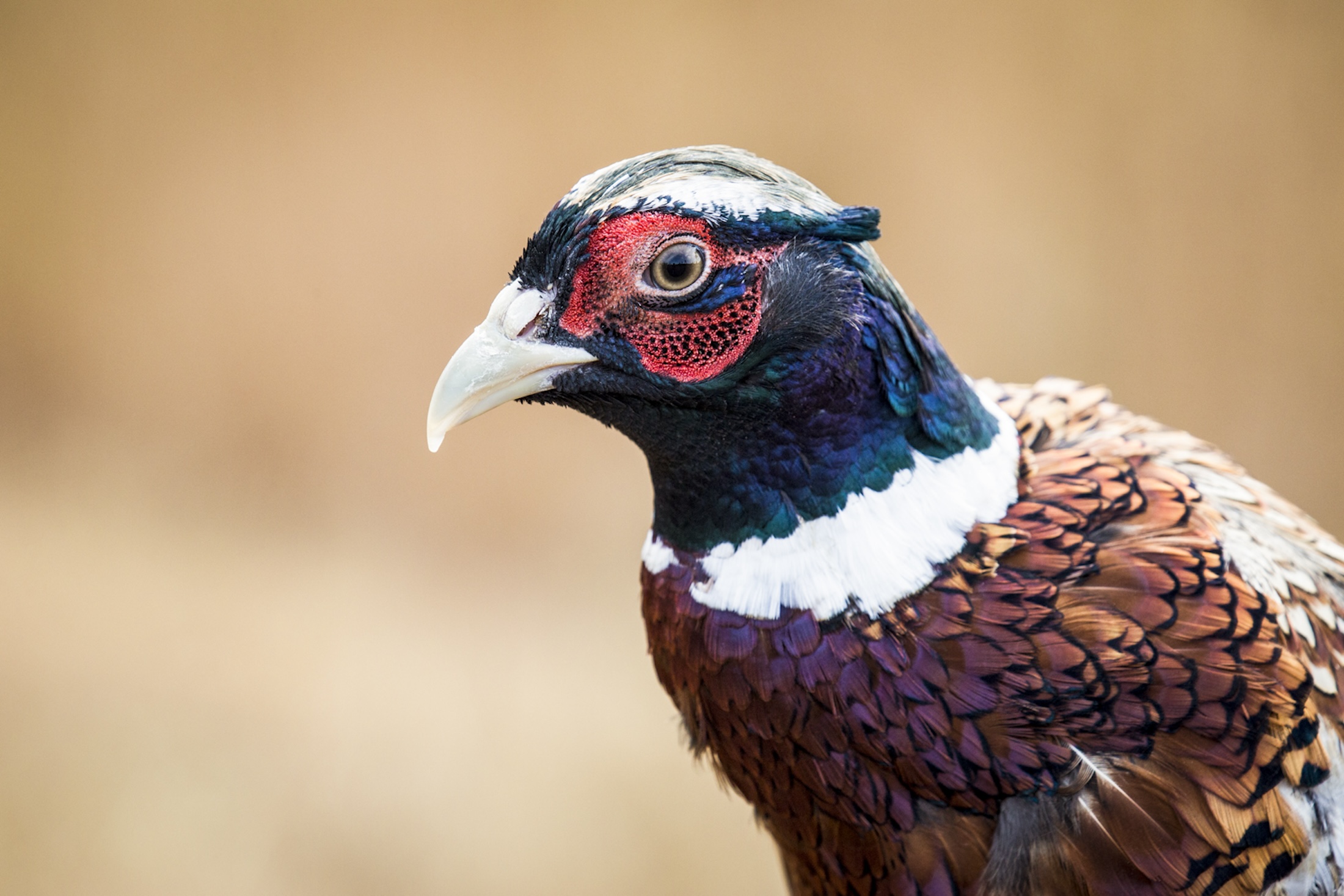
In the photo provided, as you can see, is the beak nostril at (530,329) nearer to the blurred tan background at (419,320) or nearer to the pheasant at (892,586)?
the pheasant at (892,586)

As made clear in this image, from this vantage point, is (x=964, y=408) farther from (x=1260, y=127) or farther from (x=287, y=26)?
(x=1260, y=127)

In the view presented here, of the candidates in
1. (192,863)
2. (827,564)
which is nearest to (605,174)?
(827,564)

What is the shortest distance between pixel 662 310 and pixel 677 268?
0.06 m

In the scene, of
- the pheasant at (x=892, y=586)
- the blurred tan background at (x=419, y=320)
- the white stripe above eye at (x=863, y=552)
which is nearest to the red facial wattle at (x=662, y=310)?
the pheasant at (x=892, y=586)

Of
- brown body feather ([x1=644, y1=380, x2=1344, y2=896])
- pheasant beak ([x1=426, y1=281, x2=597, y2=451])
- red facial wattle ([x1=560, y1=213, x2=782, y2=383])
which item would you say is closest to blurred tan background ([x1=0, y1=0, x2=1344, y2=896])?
brown body feather ([x1=644, y1=380, x2=1344, y2=896])

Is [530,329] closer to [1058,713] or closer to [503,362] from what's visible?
[503,362]

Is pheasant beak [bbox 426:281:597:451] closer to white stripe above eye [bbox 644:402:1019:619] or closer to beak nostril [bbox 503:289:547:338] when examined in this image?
beak nostril [bbox 503:289:547:338]

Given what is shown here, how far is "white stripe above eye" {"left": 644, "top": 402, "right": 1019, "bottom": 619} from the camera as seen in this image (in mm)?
1579

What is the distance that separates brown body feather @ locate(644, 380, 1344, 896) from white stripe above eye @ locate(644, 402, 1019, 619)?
28mm

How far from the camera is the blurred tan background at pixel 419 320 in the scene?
3.77 metres

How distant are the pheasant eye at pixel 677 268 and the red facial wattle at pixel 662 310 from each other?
13 millimetres

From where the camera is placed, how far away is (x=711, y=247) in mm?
1455

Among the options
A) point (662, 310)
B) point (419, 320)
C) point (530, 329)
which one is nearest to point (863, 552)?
point (662, 310)

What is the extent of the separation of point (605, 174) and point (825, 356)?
413 millimetres
